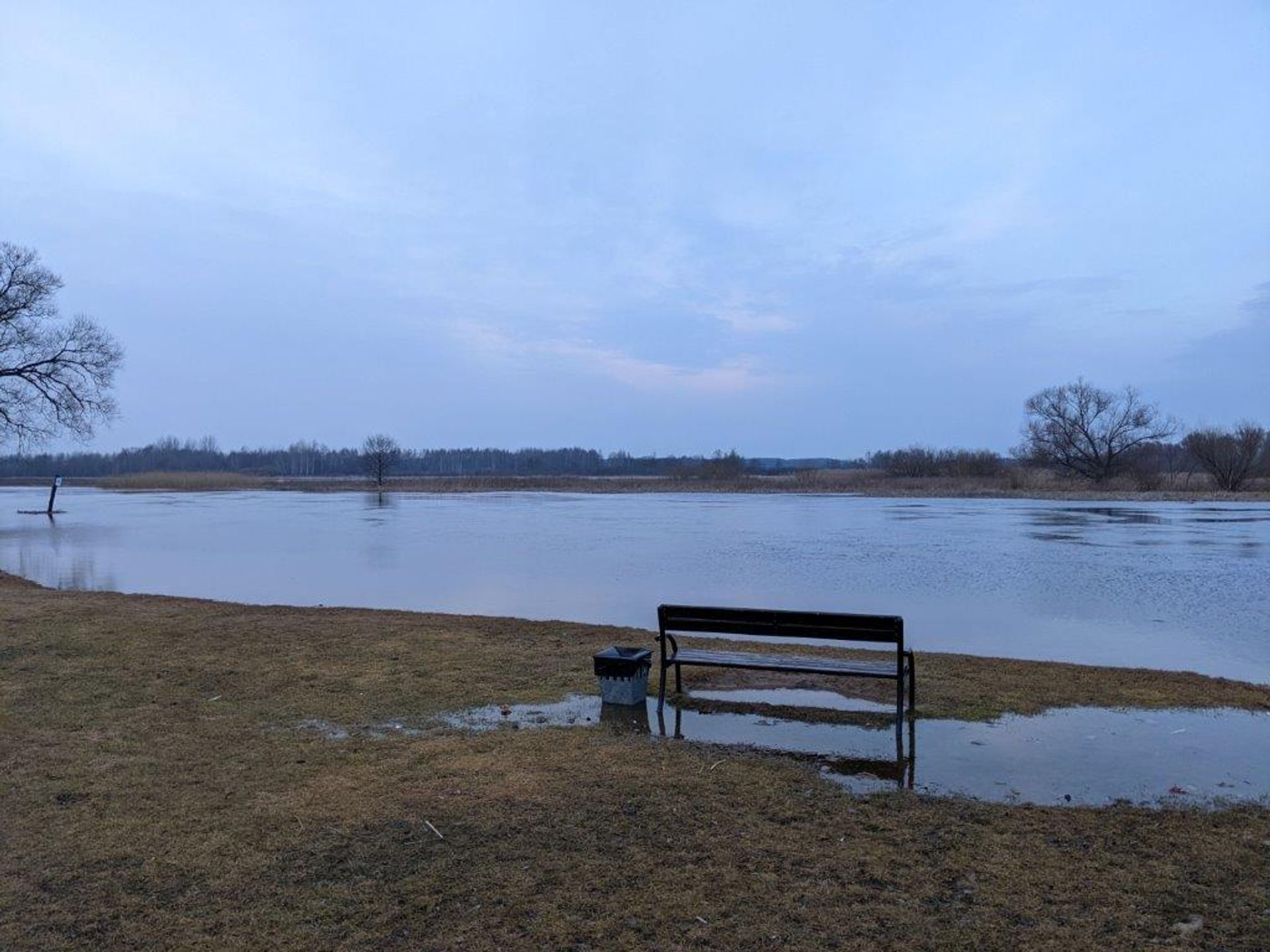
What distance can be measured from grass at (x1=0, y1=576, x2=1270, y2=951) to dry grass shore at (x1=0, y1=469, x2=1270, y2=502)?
56.0 meters

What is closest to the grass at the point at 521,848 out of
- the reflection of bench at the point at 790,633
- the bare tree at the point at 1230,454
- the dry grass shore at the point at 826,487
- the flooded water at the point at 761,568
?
the reflection of bench at the point at 790,633

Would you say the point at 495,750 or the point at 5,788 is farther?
the point at 495,750

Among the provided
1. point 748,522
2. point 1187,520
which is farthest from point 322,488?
point 1187,520

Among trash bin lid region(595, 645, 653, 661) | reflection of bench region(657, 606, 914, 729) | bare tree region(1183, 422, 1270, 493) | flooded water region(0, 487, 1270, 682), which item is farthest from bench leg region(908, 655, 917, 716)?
bare tree region(1183, 422, 1270, 493)

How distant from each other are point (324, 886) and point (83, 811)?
67.7 inches

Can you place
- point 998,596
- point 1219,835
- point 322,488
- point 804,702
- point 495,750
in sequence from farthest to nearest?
point 322,488 → point 998,596 → point 804,702 → point 495,750 → point 1219,835

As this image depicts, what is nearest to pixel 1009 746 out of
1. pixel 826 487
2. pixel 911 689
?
pixel 911 689

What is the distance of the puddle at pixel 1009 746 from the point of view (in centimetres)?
509

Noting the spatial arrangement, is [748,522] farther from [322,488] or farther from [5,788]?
[322,488]

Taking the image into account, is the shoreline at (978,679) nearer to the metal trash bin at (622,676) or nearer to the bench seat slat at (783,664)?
the bench seat slat at (783,664)

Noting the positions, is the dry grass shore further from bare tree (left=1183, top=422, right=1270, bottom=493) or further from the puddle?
the puddle

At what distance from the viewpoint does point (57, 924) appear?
3344 mm

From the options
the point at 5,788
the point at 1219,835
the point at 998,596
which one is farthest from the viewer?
the point at 998,596

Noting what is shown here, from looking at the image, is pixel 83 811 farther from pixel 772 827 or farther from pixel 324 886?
pixel 772 827
